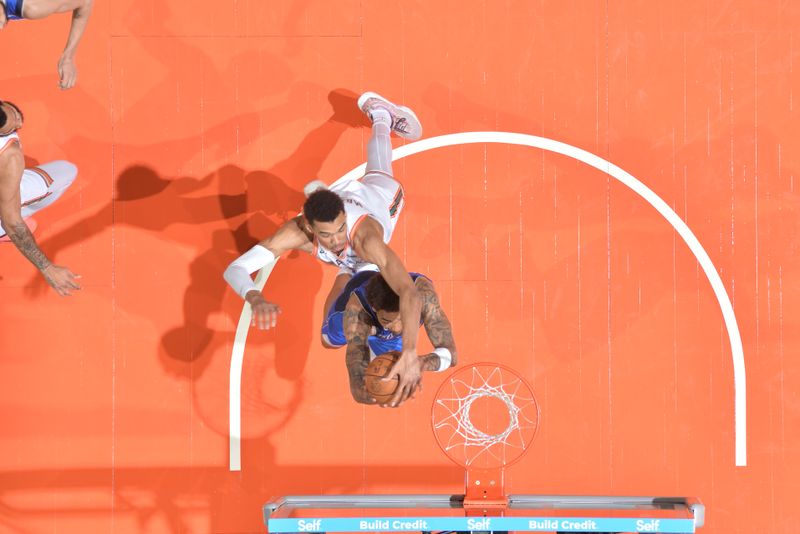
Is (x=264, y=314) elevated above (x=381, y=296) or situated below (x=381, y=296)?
below

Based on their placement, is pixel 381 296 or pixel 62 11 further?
pixel 62 11

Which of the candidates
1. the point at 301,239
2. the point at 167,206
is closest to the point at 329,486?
the point at 301,239

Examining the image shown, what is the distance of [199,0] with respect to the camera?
827cm

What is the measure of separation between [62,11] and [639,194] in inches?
235

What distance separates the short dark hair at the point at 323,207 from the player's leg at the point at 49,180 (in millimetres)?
3143

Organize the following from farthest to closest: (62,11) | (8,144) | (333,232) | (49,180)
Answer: (49,180) < (62,11) < (8,144) < (333,232)

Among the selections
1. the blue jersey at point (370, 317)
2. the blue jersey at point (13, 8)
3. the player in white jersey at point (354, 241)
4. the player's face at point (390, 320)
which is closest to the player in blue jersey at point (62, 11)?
the blue jersey at point (13, 8)

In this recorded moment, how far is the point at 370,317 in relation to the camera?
6.24 metres

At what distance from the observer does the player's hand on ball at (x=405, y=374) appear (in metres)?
5.48

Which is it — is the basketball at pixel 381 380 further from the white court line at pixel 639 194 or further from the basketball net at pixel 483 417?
the white court line at pixel 639 194

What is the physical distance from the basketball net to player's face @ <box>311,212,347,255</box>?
7.67ft

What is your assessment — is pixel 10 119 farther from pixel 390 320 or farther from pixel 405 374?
pixel 405 374

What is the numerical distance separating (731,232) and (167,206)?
6.13 meters

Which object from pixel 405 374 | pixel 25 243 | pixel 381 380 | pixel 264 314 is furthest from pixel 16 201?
pixel 405 374
